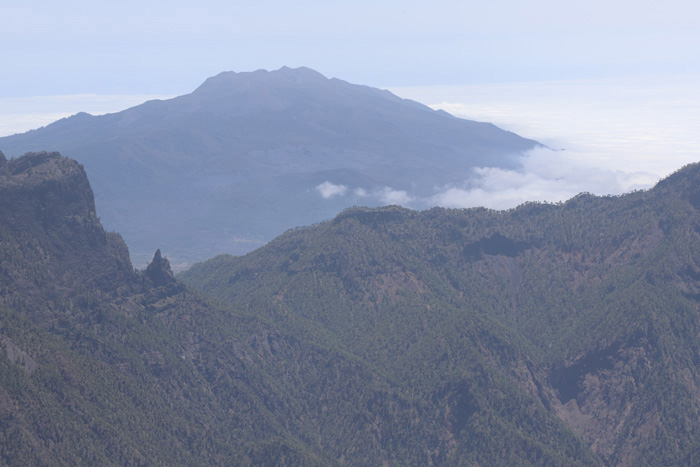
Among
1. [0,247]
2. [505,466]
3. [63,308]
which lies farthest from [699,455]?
[0,247]

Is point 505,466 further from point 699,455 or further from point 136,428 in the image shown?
point 136,428

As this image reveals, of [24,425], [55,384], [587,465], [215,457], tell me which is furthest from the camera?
[587,465]

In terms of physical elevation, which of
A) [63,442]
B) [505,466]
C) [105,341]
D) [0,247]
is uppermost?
[0,247]

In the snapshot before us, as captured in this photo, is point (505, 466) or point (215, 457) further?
point (505, 466)

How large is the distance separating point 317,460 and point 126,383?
4355 cm

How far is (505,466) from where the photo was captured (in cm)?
19938

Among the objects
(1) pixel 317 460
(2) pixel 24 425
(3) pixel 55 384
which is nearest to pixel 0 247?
(3) pixel 55 384

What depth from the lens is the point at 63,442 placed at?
6196 inches

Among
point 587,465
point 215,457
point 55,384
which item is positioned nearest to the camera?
point 55,384

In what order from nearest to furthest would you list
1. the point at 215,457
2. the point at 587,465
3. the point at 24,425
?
the point at 24,425 → the point at 215,457 → the point at 587,465

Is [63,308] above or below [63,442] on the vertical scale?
above

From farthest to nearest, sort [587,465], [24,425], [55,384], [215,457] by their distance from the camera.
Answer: [587,465], [215,457], [55,384], [24,425]

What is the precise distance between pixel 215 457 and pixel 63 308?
163 feet

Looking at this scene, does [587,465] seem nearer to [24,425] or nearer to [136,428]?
[136,428]
